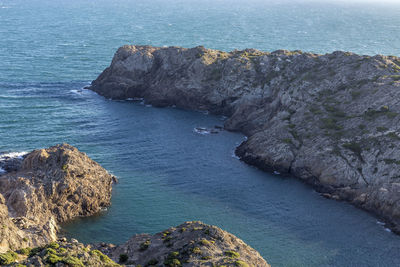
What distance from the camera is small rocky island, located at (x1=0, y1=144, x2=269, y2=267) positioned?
2266 inches

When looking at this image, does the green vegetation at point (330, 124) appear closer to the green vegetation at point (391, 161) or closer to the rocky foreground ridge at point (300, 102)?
the rocky foreground ridge at point (300, 102)

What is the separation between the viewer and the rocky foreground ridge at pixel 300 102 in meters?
101

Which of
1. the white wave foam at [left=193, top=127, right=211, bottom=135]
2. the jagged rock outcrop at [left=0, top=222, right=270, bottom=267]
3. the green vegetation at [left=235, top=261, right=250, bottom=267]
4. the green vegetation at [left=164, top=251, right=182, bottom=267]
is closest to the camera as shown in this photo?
the jagged rock outcrop at [left=0, top=222, right=270, bottom=267]

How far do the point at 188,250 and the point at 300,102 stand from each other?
235 feet

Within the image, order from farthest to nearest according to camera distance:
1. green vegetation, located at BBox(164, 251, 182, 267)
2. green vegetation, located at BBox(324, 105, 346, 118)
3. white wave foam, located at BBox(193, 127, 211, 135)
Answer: white wave foam, located at BBox(193, 127, 211, 135) → green vegetation, located at BBox(324, 105, 346, 118) → green vegetation, located at BBox(164, 251, 182, 267)

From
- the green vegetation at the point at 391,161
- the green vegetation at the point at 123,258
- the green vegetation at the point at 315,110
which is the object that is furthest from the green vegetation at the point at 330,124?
the green vegetation at the point at 123,258

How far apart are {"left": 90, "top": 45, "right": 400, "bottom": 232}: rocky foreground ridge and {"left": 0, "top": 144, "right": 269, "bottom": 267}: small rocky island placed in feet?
124

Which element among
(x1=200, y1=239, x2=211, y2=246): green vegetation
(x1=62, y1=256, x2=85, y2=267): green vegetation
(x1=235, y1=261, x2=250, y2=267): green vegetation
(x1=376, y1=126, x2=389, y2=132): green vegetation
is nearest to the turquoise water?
(x1=200, y1=239, x2=211, y2=246): green vegetation

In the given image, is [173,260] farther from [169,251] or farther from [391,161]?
[391,161]

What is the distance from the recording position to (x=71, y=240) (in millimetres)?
70125

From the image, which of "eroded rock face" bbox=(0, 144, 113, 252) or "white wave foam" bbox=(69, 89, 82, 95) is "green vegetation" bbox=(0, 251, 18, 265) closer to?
"eroded rock face" bbox=(0, 144, 113, 252)

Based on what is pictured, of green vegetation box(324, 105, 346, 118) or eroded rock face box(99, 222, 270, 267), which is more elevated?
green vegetation box(324, 105, 346, 118)

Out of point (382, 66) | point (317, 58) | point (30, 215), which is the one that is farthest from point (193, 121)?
point (30, 215)

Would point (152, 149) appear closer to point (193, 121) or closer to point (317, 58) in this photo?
point (193, 121)
